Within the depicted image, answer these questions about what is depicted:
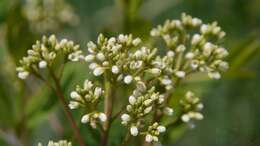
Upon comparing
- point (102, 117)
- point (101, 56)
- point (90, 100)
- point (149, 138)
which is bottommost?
point (149, 138)

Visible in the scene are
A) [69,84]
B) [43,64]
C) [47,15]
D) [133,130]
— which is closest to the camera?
[133,130]

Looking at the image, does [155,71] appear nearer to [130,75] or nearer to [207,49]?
[130,75]

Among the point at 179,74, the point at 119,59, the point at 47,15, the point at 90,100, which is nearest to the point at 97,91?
the point at 90,100

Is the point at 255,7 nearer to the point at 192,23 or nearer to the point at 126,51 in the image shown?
the point at 192,23

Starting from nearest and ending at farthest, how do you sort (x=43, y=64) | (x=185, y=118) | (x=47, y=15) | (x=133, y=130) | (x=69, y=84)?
(x=133, y=130) → (x=43, y=64) → (x=185, y=118) → (x=69, y=84) → (x=47, y=15)

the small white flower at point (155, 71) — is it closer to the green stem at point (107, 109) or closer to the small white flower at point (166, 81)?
the small white flower at point (166, 81)

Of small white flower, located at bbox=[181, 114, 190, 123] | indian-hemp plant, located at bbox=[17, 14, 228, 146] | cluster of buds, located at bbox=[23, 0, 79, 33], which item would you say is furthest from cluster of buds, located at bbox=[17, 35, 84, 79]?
cluster of buds, located at bbox=[23, 0, 79, 33]
